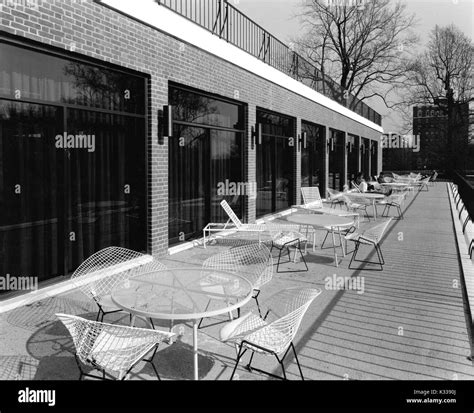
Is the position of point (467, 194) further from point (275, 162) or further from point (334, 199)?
point (275, 162)

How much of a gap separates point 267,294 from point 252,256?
0.75 metres

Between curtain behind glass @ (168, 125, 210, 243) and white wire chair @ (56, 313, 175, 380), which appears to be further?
curtain behind glass @ (168, 125, 210, 243)

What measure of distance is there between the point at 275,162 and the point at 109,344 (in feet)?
35.0

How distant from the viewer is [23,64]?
16.9ft

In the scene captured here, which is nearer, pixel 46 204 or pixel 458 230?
pixel 46 204

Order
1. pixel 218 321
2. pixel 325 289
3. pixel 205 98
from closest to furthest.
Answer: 1. pixel 218 321
2. pixel 325 289
3. pixel 205 98

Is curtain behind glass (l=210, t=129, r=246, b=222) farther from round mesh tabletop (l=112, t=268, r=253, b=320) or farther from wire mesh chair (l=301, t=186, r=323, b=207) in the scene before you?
round mesh tabletop (l=112, t=268, r=253, b=320)

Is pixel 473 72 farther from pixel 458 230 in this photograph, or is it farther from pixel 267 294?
pixel 267 294

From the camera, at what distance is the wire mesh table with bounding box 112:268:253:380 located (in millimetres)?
3328

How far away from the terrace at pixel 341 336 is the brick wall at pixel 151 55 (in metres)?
2.47

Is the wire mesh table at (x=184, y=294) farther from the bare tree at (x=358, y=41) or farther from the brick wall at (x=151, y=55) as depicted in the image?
the bare tree at (x=358, y=41)

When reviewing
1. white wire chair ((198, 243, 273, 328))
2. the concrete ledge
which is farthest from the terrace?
white wire chair ((198, 243, 273, 328))

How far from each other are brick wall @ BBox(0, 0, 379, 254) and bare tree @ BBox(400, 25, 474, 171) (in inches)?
1505
